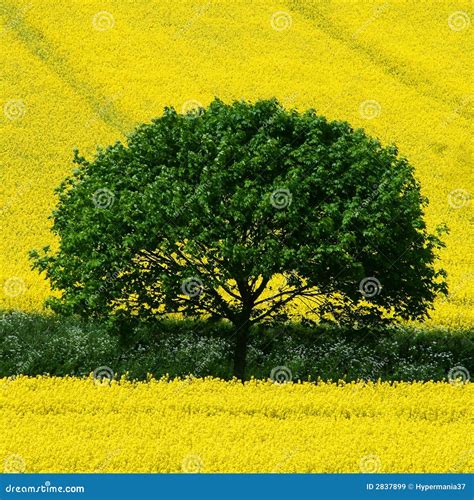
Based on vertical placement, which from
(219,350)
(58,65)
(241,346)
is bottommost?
(219,350)

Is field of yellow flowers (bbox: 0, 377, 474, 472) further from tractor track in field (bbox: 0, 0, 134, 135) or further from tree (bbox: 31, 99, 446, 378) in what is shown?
tractor track in field (bbox: 0, 0, 134, 135)

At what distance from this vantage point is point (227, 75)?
54781 millimetres

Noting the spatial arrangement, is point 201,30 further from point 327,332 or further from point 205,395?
point 205,395

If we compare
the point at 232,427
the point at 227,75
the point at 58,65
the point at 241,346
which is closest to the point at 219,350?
the point at 241,346

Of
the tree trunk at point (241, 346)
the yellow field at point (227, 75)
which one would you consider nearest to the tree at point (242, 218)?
the tree trunk at point (241, 346)

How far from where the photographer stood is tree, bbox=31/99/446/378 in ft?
75.9

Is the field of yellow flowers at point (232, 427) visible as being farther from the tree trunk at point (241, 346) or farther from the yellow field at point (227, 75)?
the yellow field at point (227, 75)

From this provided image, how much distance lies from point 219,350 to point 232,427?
9.19 m

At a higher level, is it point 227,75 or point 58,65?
point 227,75

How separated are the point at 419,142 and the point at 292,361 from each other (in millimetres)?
25204

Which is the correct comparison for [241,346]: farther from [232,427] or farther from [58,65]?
[58,65]

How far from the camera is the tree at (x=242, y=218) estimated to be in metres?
23.1

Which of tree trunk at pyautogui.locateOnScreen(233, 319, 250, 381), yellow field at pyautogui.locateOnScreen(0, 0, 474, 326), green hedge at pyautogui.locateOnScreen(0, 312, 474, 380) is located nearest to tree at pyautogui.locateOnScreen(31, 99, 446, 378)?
tree trunk at pyautogui.locateOnScreen(233, 319, 250, 381)

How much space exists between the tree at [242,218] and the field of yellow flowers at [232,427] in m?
4.21
